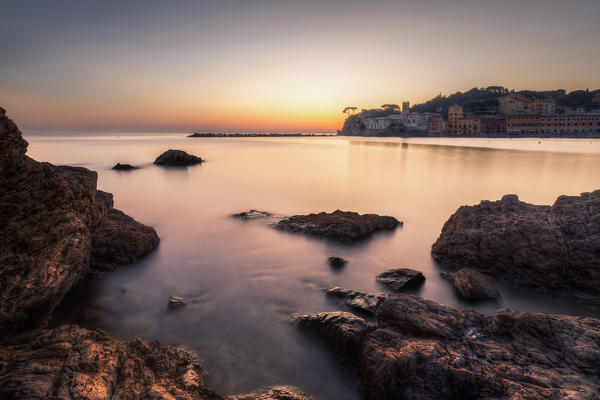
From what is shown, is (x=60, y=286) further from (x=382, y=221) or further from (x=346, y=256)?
(x=382, y=221)

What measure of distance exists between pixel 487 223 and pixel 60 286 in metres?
7.32

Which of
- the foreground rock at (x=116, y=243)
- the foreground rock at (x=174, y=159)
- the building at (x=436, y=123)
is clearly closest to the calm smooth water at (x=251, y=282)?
the foreground rock at (x=116, y=243)

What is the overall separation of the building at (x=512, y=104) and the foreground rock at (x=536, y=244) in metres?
125

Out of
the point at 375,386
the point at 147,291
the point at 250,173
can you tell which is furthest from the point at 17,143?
the point at 250,173

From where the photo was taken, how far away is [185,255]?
6609 mm

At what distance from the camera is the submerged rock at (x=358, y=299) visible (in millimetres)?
4359

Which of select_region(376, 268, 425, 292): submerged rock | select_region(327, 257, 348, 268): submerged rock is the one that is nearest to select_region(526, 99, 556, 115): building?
select_region(376, 268, 425, 292): submerged rock

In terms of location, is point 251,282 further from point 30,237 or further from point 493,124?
point 493,124

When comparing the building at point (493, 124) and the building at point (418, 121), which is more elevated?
the building at point (418, 121)

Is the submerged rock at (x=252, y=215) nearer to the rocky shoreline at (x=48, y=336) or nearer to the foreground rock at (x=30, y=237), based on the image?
the foreground rock at (x=30, y=237)

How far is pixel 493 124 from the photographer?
A: 101125mm

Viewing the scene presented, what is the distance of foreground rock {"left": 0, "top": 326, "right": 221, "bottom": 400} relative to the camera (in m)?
1.76

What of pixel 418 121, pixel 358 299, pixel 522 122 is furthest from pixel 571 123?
pixel 358 299

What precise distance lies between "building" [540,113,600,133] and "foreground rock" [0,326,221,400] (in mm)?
123288
